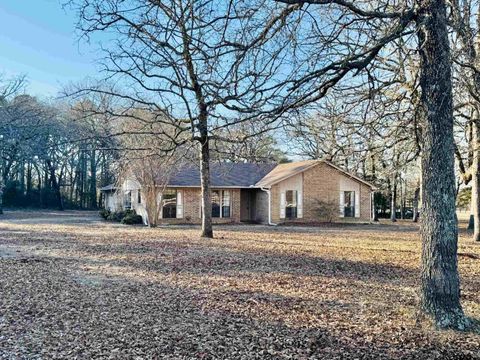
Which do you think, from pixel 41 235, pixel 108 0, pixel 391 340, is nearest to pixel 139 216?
pixel 41 235

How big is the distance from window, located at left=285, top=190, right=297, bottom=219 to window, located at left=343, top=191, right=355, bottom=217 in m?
3.51

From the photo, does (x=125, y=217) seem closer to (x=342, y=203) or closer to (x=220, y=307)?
(x=342, y=203)

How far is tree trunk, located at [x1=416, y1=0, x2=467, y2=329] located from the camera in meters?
5.21

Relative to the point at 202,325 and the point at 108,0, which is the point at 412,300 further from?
the point at 108,0

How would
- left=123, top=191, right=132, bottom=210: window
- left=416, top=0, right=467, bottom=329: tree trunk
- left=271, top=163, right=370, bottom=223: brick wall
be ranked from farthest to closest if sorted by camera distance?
left=123, top=191, right=132, bottom=210: window < left=271, top=163, right=370, bottom=223: brick wall < left=416, top=0, right=467, bottom=329: tree trunk

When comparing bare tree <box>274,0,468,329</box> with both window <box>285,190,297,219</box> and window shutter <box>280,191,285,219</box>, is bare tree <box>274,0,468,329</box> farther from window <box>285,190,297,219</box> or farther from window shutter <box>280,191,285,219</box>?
window <box>285,190,297,219</box>

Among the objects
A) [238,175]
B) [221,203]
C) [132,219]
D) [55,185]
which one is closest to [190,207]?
[221,203]

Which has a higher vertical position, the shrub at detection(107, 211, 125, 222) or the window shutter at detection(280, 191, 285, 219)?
the window shutter at detection(280, 191, 285, 219)

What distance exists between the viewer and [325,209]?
26.5 meters

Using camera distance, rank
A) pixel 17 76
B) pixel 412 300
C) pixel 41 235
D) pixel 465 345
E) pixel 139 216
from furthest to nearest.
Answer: pixel 17 76
pixel 139 216
pixel 41 235
pixel 412 300
pixel 465 345

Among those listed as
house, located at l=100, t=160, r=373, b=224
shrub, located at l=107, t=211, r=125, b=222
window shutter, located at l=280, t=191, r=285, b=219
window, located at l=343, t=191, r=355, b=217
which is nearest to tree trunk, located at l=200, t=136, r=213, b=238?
house, located at l=100, t=160, r=373, b=224

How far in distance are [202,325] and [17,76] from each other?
27336 millimetres

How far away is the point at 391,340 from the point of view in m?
4.80

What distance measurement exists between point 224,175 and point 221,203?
1.83 meters
